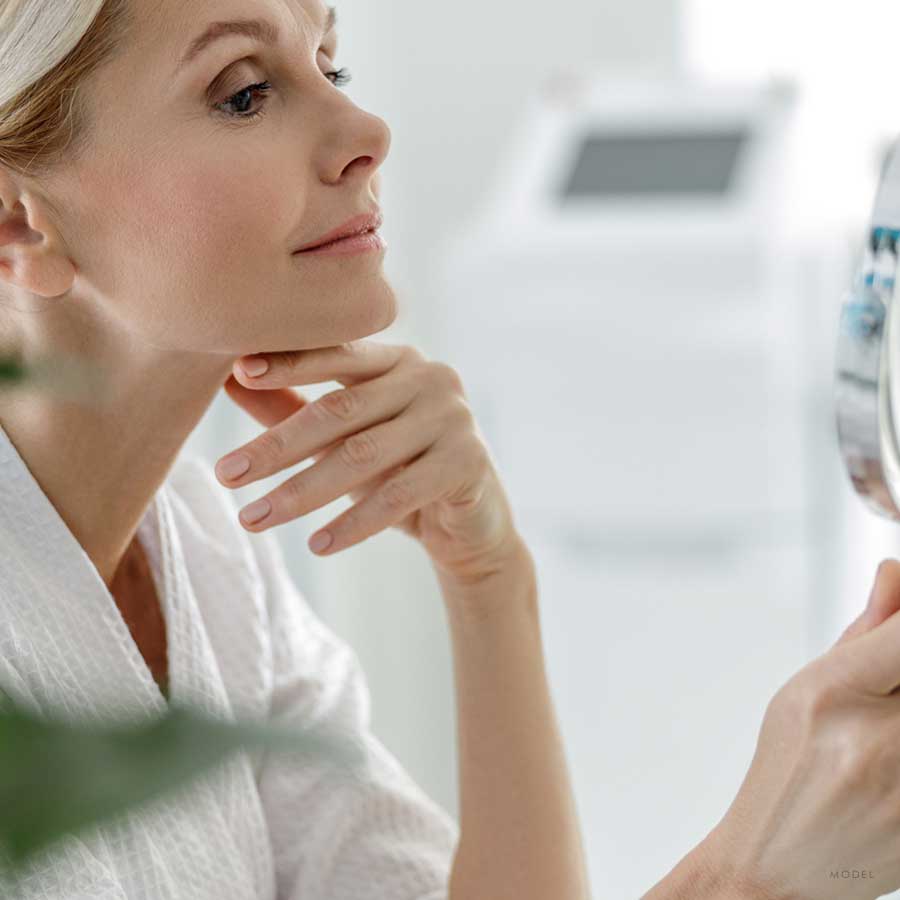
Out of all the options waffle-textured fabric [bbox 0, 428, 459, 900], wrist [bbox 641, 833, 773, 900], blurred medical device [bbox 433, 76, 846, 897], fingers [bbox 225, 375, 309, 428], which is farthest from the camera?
blurred medical device [bbox 433, 76, 846, 897]

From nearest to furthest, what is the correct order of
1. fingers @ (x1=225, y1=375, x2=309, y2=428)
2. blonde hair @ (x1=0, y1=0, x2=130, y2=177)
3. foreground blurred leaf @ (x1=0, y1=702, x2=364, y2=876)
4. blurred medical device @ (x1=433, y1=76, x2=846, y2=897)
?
foreground blurred leaf @ (x1=0, y1=702, x2=364, y2=876)
blonde hair @ (x1=0, y1=0, x2=130, y2=177)
fingers @ (x1=225, y1=375, x2=309, y2=428)
blurred medical device @ (x1=433, y1=76, x2=846, y2=897)

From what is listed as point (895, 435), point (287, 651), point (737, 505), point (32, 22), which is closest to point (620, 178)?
point (737, 505)

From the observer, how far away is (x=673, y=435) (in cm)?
207

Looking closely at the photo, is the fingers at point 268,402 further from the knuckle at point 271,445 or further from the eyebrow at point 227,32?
the eyebrow at point 227,32

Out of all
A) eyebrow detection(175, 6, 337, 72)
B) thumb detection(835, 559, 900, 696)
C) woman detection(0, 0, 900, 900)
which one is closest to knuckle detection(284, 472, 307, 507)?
woman detection(0, 0, 900, 900)

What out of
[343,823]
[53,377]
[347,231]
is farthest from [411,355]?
[53,377]

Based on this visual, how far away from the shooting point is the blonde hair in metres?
0.83

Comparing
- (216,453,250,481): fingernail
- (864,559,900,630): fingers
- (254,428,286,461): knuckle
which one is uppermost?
(254,428,286,461): knuckle

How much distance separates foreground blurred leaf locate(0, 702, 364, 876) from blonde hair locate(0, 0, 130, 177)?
66cm

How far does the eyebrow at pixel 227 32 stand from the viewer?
0.89 meters

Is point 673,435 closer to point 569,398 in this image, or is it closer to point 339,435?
point 569,398

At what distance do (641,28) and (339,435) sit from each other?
6.51 ft

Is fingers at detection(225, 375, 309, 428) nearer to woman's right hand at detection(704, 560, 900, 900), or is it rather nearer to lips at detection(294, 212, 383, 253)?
lips at detection(294, 212, 383, 253)

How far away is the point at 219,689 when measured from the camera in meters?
1.09
